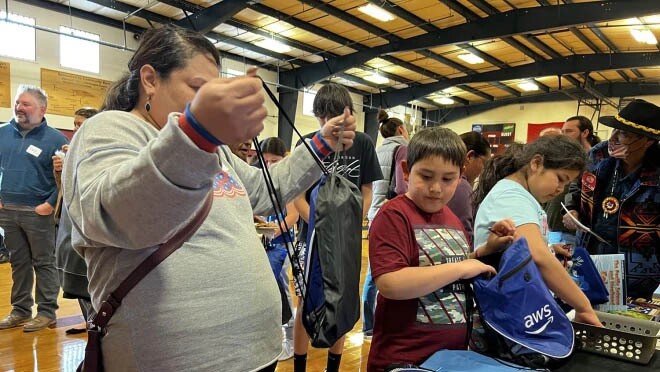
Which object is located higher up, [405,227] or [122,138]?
[122,138]

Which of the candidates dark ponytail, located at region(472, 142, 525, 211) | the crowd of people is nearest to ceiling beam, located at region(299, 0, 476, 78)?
the crowd of people

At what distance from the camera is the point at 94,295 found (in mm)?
809

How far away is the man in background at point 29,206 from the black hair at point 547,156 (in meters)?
3.02

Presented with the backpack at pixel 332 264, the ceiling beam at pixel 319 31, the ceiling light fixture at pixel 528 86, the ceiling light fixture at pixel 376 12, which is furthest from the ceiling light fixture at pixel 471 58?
the backpack at pixel 332 264

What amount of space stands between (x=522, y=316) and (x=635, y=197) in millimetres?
1254

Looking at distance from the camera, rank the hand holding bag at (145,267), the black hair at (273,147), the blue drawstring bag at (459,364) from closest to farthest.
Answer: the hand holding bag at (145,267)
the blue drawstring bag at (459,364)
the black hair at (273,147)

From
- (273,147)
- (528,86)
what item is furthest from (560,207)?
(528,86)

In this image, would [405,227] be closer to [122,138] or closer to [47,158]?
[122,138]

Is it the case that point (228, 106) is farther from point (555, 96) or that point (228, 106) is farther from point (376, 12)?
point (555, 96)

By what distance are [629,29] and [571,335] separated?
31.3 feet

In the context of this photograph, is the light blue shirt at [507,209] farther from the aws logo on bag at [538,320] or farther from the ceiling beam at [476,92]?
the ceiling beam at [476,92]

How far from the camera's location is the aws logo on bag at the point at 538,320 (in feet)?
3.43

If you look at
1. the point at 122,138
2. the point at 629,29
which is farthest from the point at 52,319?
the point at 629,29

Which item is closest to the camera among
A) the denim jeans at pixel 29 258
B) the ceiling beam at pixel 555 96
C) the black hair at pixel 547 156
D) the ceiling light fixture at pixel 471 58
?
the black hair at pixel 547 156
